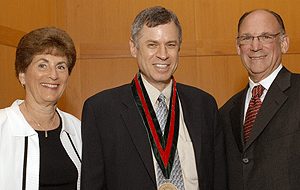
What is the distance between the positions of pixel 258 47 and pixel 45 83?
172 centimetres

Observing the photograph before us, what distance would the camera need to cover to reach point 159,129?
215 centimetres

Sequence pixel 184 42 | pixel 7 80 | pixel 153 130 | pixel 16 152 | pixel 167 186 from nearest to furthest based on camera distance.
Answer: pixel 167 186, pixel 153 130, pixel 16 152, pixel 7 80, pixel 184 42

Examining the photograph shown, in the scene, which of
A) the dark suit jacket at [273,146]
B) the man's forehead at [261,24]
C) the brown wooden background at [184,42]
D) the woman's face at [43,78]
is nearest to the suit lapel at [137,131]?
the woman's face at [43,78]

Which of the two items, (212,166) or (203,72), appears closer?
(212,166)

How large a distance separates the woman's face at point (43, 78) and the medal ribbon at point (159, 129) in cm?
65

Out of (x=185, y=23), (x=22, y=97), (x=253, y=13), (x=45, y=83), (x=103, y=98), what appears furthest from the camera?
(x=185, y=23)

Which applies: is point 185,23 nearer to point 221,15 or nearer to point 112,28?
point 221,15

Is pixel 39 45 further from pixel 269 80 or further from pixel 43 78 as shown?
pixel 269 80

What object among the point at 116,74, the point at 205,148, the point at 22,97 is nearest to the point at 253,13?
the point at 205,148

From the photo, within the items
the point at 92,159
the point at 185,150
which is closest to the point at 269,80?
the point at 185,150

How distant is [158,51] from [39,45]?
93 cm

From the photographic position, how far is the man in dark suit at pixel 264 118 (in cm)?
223

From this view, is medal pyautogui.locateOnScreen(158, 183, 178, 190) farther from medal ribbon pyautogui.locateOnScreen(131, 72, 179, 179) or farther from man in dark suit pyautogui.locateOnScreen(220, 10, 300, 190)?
man in dark suit pyautogui.locateOnScreen(220, 10, 300, 190)

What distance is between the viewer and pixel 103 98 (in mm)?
2148
